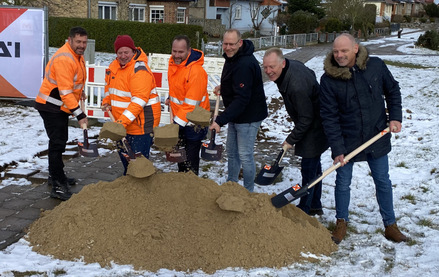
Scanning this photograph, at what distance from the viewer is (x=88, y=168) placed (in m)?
6.50

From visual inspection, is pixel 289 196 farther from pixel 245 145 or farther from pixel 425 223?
pixel 425 223

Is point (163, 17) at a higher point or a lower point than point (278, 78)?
higher

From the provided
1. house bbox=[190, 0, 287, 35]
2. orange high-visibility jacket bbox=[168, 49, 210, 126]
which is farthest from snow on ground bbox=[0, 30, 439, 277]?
house bbox=[190, 0, 287, 35]

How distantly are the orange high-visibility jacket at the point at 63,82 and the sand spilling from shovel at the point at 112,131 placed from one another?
69 cm

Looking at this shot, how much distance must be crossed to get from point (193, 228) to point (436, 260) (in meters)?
2.05

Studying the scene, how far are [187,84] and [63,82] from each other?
1.28 m

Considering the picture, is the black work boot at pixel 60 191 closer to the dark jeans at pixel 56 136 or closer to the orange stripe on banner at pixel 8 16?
the dark jeans at pixel 56 136

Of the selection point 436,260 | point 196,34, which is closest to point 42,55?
point 436,260

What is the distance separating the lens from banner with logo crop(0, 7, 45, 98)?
9.45 m

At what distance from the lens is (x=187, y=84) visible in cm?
506

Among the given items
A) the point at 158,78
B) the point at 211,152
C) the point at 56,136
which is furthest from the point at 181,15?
the point at 211,152

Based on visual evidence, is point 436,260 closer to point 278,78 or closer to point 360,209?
point 360,209

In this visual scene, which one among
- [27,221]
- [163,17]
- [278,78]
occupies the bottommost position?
[27,221]

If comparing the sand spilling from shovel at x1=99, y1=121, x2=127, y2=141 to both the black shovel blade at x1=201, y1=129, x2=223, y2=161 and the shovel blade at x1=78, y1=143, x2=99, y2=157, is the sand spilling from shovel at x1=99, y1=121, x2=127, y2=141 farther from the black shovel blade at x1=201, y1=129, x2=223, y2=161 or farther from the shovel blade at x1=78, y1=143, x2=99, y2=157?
the black shovel blade at x1=201, y1=129, x2=223, y2=161
